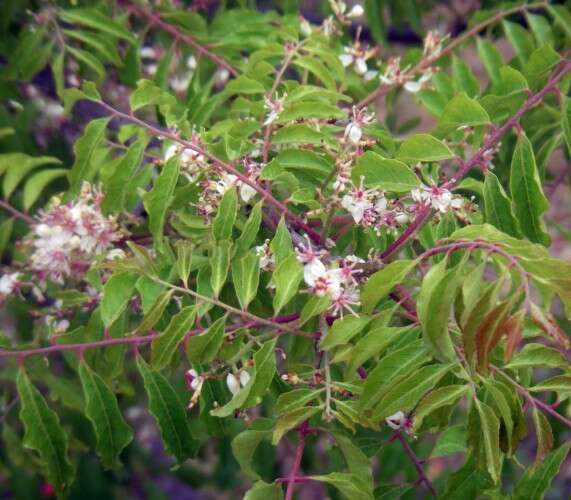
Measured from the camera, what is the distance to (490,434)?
1188 millimetres

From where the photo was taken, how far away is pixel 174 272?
1.44m

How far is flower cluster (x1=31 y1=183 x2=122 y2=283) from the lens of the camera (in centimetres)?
164

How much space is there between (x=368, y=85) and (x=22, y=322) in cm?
111

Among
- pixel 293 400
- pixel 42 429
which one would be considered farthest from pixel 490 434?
A: pixel 42 429

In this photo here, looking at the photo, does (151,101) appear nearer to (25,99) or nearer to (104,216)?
(104,216)

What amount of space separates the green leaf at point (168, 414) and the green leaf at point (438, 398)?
46cm

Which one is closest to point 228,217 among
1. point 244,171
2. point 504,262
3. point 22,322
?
point 244,171

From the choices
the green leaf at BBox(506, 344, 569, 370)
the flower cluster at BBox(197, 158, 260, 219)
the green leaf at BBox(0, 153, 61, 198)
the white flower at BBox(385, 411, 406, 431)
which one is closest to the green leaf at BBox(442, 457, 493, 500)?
the white flower at BBox(385, 411, 406, 431)

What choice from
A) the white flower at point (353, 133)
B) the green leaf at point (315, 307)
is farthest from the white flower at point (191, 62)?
the green leaf at point (315, 307)

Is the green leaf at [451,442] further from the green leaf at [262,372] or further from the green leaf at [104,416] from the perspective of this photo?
the green leaf at [104,416]

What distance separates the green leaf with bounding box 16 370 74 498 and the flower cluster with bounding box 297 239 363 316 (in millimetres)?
523

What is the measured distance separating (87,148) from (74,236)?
177 mm

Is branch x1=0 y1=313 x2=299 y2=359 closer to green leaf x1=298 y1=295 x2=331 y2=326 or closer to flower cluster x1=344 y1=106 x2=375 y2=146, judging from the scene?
green leaf x1=298 y1=295 x2=331 y2=326

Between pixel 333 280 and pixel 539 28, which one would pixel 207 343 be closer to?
pixel 333 280
